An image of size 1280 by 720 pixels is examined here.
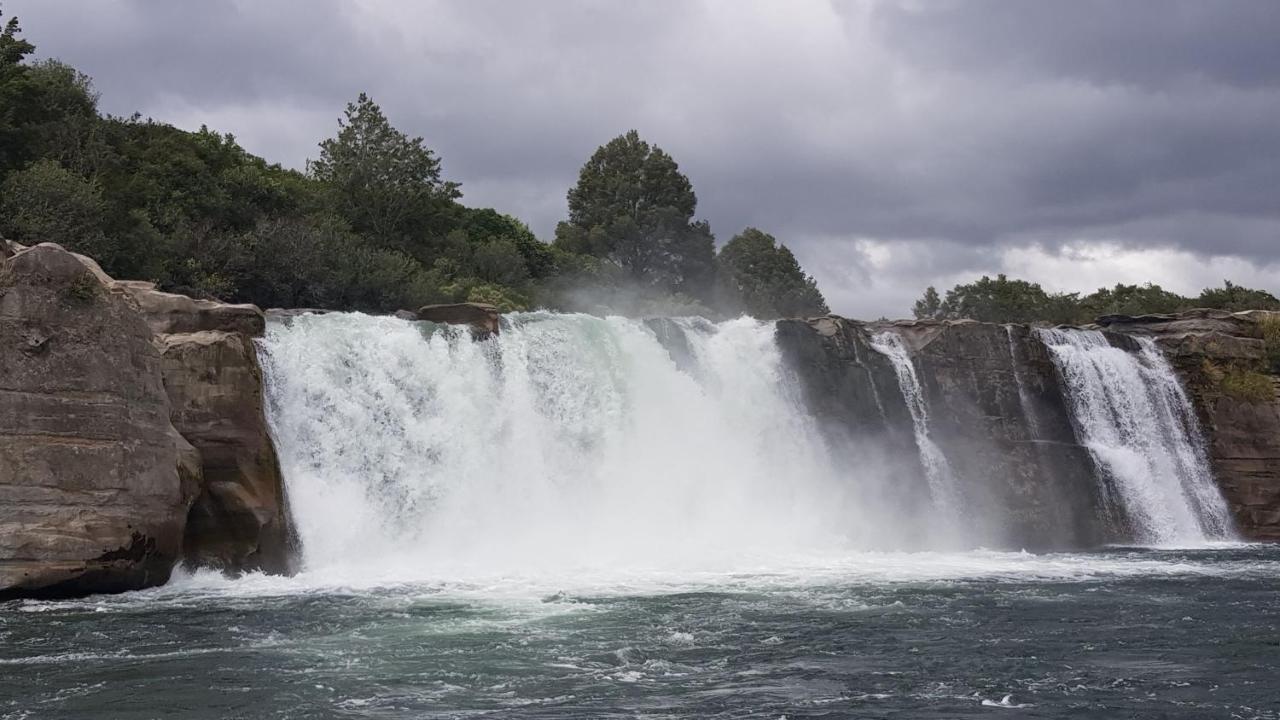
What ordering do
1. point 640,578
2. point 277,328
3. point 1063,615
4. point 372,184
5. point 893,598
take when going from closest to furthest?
1. point 1063,615
2. point 893,598
3. point 640,578
4. point 277,328
5. point 372,184

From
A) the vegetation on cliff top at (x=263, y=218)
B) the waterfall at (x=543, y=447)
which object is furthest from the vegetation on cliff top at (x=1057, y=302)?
the waterfall at (x=543, y=447)

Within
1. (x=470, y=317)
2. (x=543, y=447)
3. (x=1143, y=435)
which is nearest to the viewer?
(x=543, y=447)

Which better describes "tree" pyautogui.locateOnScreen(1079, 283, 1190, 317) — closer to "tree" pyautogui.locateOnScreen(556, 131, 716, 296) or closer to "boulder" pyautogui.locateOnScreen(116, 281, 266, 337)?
"tree" pyautogui.locateOnScreen(556, 131, 716, 296)

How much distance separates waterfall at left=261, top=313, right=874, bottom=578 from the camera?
2186cm

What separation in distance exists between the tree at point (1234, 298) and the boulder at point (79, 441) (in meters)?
56.5

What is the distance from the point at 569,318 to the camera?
27.2 meters

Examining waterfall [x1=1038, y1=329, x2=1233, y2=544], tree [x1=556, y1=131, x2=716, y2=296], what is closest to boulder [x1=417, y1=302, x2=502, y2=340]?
waterfall [x1=1038, y1=329, x2=1233, y2=544]

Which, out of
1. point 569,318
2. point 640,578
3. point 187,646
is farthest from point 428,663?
point 569,318

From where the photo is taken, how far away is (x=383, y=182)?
50.8 m

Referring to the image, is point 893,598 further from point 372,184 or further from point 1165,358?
point 372,184

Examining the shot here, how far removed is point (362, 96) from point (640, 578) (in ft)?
125

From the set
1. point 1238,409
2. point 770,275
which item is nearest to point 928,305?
point 770,275

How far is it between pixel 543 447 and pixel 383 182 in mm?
28970

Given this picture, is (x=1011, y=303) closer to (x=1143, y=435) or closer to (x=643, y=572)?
(x=1143, y=435)
